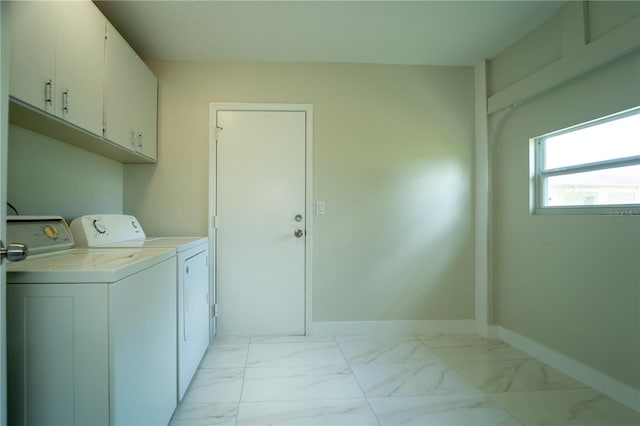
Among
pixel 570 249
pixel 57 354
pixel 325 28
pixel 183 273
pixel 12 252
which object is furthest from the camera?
pixel 325 28

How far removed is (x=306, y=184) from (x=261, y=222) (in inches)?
21.0

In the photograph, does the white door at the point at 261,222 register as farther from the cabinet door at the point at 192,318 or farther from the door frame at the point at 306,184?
the cabinet door at the point at 192,318

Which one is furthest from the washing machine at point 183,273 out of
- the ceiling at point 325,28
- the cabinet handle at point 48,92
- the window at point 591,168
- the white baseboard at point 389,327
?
the window at point 591,168

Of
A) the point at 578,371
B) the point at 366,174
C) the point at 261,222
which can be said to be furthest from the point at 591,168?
the point at 261,222

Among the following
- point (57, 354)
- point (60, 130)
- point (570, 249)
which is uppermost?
point (60, 130)

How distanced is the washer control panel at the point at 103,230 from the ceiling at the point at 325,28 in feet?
4.60

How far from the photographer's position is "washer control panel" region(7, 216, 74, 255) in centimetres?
135

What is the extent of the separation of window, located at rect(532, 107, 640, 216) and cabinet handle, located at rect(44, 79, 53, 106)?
9.92ft

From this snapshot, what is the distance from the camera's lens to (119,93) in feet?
6.26

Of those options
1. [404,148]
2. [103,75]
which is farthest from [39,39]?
[404,148]

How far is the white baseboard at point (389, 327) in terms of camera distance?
2.67m

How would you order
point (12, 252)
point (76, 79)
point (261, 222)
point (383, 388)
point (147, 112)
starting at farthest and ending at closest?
point (261, 222) → point (147, 112) → point (383, 388) → point (76, 79) → point (12, 252)

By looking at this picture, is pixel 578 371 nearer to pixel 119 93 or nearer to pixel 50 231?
pixel 50 231

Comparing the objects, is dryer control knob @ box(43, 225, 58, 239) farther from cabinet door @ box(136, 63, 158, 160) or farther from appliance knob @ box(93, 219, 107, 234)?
cabinet door @ box(136, 63, 158, 160)
